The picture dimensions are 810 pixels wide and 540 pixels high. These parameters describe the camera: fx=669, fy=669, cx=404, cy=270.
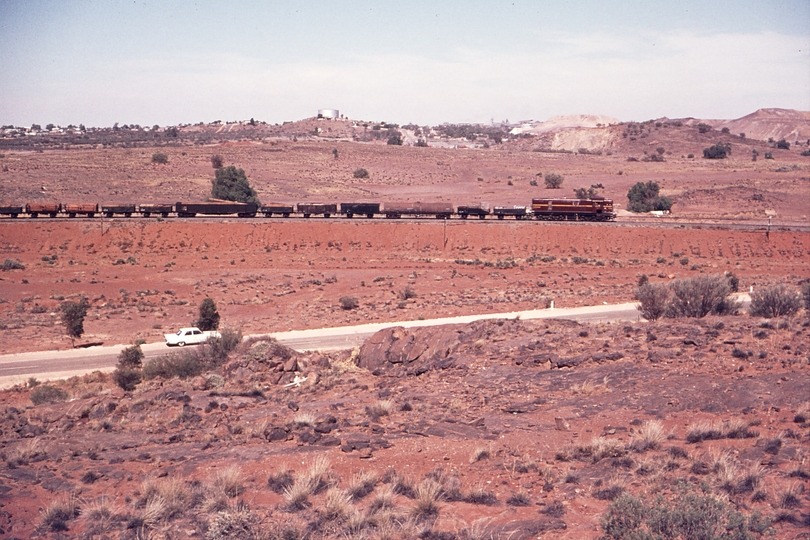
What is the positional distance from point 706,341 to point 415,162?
370 ft

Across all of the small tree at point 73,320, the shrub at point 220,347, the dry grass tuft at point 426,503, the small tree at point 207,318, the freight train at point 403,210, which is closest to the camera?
the dry grass tuft at point 426,503

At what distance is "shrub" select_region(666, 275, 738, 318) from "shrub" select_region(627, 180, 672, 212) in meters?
59.4

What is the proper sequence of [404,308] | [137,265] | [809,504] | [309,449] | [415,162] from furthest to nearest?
[415,162]
[137,265]
[404,308]
[309,449]
[809,504]

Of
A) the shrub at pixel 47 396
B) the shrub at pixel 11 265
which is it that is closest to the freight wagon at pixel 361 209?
the shrub at pixel 11 265

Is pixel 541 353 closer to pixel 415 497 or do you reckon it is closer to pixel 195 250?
pixel 415 497

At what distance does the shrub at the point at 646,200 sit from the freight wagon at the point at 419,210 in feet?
89.4

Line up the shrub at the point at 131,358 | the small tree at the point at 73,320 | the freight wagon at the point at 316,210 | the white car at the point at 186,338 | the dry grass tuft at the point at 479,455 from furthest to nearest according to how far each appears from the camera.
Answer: the freight wagon at the point at 316,210 < the small tree at the point at 73,320 < the white car at the point at 186,338 < the shrub at the point at 131,358 < the dry grass tuft at the point at 479,455

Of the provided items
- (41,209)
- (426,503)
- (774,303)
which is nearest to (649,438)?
(426,503)

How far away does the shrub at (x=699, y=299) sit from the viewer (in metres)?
27.0

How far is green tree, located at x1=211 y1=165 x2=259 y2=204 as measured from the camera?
3290 inches

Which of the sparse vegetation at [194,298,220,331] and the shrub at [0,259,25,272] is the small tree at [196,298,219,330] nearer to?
the sparse vegetation at [194,298,220,331]

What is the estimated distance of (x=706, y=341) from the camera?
2000 centimetres

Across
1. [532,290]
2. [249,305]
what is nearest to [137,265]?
[249,305]

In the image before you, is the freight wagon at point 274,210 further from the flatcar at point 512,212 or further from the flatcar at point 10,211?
the flatcar at point 10,211
